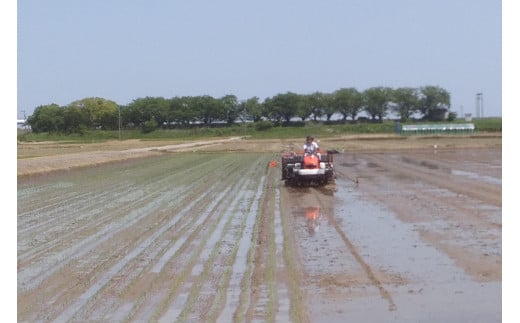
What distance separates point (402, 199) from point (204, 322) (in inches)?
433

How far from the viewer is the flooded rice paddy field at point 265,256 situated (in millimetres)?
6684

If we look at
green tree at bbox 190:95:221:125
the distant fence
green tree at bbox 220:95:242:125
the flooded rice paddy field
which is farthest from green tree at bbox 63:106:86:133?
the flooded rice paddy field

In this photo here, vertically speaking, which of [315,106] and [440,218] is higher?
[315,106]

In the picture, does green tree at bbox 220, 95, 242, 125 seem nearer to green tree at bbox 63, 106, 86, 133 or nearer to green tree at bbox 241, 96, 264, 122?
green tree at bbox 241, 96, 264, 122

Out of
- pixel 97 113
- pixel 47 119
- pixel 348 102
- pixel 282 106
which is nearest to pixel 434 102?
pixel 348 102

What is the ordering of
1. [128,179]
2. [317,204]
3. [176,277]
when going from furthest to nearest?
[128,179], [317,204], [176,277]

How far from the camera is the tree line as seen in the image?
4326 inches

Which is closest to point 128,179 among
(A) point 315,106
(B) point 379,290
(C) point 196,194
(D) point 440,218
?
(C) point 196,194

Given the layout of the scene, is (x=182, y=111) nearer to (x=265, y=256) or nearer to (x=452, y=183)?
(x=452, y=183)

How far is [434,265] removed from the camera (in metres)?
8.55

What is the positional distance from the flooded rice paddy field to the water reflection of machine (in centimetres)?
→ 2

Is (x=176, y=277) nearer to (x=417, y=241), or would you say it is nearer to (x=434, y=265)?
(x=434, y=265)

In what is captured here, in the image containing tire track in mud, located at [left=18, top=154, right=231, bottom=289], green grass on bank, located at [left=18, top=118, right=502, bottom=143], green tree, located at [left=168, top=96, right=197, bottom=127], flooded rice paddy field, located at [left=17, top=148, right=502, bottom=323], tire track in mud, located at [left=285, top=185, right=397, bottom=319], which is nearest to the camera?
flooded rice paddy field, located at [left=17, top=148, right=502, bottom=323]

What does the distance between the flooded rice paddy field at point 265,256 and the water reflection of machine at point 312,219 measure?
0.07ft
